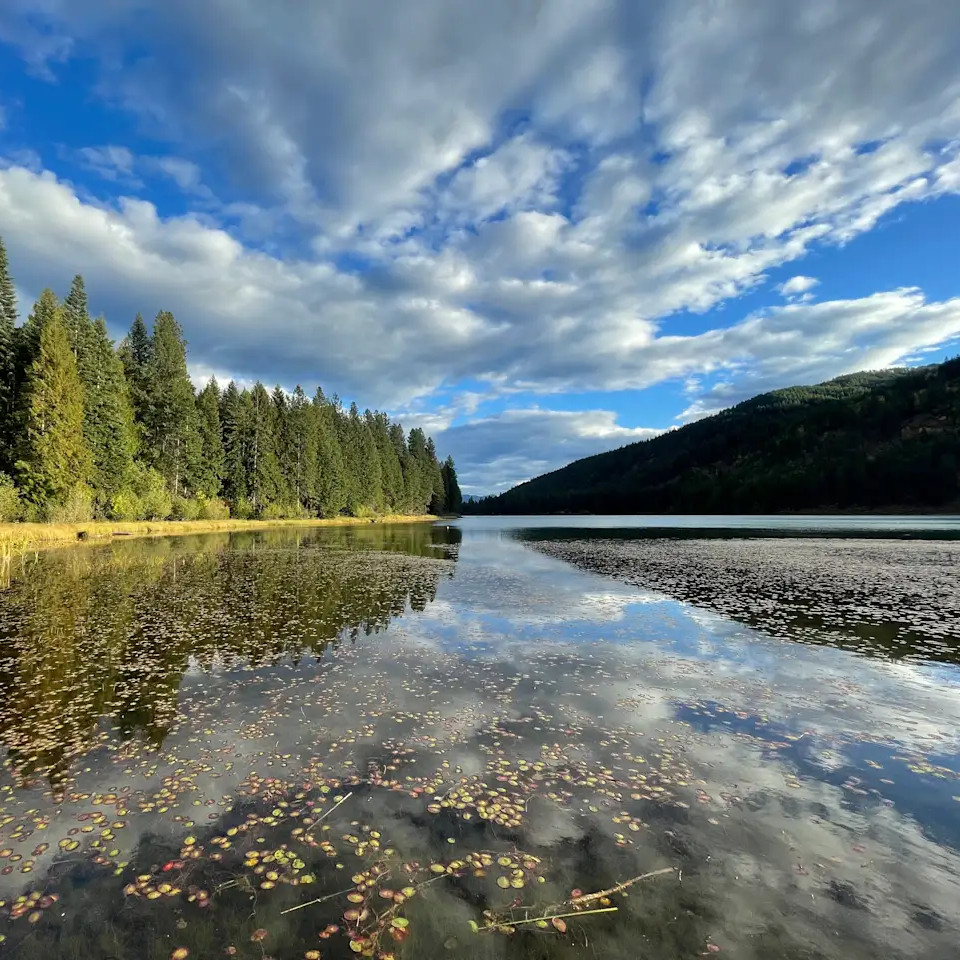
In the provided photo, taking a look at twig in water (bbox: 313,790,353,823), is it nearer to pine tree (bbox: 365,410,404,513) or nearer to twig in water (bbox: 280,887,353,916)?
twig in water (bbox: 280,887,353,916)

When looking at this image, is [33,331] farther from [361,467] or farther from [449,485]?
[449,485]

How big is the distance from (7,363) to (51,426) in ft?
37.5

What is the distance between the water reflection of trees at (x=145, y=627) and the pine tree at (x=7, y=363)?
23460 mm

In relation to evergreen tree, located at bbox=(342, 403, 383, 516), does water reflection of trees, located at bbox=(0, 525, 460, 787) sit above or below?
below

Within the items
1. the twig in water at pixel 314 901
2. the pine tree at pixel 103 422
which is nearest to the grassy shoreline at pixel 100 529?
the pine tree at pixel 103 422

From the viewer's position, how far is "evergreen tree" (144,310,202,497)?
6525cm

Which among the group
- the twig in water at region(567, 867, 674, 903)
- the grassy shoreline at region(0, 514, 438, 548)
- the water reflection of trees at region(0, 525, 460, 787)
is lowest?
the twig in water at region(567, 867, 674, 903)

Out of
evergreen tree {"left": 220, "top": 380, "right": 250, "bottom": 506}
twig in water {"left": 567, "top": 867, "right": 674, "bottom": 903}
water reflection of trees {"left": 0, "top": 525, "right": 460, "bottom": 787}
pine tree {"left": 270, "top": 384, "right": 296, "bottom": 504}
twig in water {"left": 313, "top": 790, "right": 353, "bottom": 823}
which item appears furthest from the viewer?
pine tree {"left": 270, "top": 384, "right": 296, "bottom": 504}

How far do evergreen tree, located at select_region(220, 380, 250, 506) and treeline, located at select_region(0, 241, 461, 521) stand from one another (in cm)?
20

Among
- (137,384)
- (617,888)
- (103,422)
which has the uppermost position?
(137,384)

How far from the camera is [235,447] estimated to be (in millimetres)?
80500

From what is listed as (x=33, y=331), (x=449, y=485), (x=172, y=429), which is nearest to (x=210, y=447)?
(x=172, y=429)

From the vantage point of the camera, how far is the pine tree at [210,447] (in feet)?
237

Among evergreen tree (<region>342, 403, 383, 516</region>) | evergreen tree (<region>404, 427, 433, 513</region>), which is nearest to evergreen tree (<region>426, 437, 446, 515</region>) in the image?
evergreen tree (<region>404, 427, 433, 513</region>)
